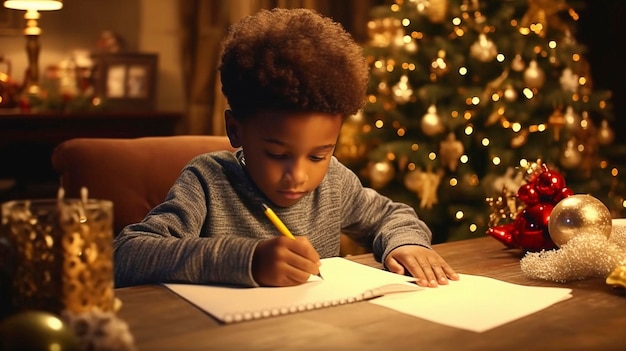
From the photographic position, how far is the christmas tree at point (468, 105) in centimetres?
333

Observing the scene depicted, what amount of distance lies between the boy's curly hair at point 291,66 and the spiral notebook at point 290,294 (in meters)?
0.26

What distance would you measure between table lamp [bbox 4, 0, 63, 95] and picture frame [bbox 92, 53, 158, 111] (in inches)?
16.4

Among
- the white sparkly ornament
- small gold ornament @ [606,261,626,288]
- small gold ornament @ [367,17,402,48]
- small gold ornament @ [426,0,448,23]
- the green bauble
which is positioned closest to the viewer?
the green bauble

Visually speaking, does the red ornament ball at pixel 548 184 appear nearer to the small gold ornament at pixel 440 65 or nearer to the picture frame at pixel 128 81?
→ the small gold ornament at pixel 440 65

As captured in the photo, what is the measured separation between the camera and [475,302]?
103cm

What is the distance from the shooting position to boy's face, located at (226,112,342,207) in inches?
47.7

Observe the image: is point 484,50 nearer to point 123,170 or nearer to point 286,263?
point 123,170

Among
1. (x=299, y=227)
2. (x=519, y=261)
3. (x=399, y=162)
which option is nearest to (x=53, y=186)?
(x=399, y=162)

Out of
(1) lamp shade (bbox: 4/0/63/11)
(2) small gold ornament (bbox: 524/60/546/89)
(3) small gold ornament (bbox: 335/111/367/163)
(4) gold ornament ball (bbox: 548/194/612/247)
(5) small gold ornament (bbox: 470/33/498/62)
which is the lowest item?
(3) small gold ornament (bbox: 335/111/367/163)

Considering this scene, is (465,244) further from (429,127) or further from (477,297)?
(429,127)

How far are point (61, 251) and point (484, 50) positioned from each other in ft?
8.73

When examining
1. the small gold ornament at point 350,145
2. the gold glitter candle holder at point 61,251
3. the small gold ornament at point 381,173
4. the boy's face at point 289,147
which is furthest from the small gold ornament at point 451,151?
the gold glitter candle holder at point 61,251

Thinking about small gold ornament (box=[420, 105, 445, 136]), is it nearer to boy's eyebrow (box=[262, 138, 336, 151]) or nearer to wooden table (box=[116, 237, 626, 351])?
boy's eyebrow (box=[262, 138, 336, 151])

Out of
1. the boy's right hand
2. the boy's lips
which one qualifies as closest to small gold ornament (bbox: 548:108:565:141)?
the boy's lips
